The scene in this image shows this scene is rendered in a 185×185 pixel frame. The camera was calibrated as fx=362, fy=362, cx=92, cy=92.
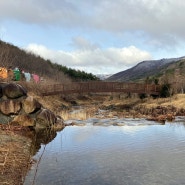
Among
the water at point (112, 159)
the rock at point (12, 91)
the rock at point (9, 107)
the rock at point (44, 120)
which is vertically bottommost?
the water at point (112, 159)

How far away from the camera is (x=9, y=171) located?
1134cm

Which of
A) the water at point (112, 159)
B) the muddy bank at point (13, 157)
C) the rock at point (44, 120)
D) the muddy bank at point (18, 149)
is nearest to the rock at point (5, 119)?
the muddy bank at point (18, 149)

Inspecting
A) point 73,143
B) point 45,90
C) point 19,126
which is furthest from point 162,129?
point 45,90

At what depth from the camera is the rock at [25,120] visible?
2205cm

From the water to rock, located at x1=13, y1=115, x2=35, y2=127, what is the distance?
1902 mm

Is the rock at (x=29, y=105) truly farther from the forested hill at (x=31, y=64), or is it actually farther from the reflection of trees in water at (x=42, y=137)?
the forested hill at (x=31, y=64)

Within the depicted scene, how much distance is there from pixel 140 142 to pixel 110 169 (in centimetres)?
589

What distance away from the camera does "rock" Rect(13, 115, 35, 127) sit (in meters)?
22.0

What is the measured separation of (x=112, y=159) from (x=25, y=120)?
953 cm

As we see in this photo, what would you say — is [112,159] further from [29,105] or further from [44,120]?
[29,105]

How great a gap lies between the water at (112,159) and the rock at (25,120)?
1902 mm

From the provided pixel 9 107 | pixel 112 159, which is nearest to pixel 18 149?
pixel 112 159

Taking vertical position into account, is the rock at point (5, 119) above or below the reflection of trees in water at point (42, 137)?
above

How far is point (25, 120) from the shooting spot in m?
22.2
